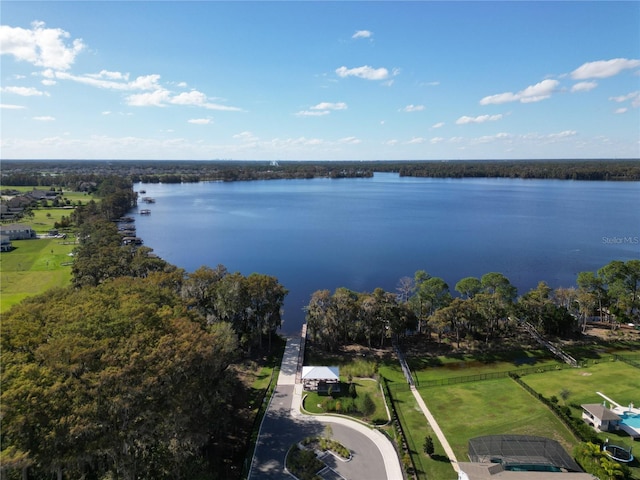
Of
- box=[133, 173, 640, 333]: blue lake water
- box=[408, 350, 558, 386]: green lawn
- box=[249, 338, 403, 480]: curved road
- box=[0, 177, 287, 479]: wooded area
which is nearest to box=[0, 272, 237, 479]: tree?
box=[0, 177, 287, 479]: wooded area

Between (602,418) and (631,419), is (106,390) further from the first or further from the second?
(631,419)

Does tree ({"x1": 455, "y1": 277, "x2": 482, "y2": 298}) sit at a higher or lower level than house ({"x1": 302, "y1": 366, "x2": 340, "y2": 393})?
higher

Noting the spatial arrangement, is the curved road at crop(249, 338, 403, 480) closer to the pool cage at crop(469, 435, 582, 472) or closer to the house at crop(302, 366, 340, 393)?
the house at crop(302, 366, 340, 393)

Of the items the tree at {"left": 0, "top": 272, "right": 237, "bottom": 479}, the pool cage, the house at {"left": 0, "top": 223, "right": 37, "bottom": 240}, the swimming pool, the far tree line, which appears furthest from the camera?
the house at {"left": 0, "top": 223, "right": 37, "bottom": 240}

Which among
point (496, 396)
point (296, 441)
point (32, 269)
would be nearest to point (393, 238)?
point (496, 396)

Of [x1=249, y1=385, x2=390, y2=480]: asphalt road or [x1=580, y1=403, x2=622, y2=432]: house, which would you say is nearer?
[x1=249, y1=385, x2=390, y2=480]: asphalt road

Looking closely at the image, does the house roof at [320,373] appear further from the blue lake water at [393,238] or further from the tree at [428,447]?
the blue lake water at [393,238]
